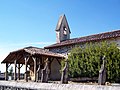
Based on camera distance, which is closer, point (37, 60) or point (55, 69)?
point (37, 60)

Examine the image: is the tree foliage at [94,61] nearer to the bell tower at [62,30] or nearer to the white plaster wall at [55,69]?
the white plaster wall at [55,69]

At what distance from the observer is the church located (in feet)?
67.8

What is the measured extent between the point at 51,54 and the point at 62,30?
8630 mm

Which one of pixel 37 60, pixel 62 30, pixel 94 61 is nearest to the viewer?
pixel 94 61

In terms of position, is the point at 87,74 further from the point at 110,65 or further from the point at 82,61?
the point at 110,65

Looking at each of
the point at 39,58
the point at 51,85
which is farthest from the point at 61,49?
the point at 51,85

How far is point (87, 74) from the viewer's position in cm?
1883

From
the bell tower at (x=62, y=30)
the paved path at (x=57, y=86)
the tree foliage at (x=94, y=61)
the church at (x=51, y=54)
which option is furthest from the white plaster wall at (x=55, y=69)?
the paved path at (x=57, y=86)

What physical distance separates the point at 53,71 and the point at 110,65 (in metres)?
9.61

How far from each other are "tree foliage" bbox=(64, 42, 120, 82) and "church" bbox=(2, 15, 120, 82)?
239 centimetres

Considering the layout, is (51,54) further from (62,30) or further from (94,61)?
(62,30)

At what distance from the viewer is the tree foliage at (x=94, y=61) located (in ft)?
55.1

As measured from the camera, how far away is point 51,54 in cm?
2230

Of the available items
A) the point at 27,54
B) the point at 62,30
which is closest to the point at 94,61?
the point at 27,54
